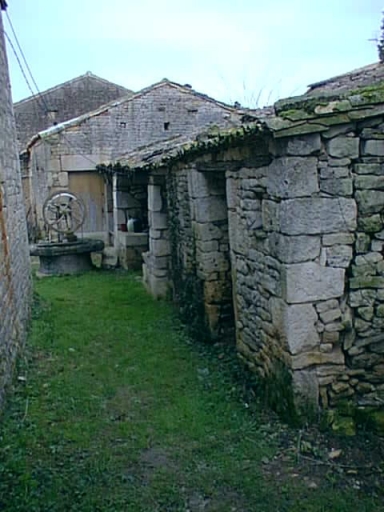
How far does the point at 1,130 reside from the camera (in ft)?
21.4

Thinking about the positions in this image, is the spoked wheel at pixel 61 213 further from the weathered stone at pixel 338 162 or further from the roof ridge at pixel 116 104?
the weathered stone at pixel 338 162

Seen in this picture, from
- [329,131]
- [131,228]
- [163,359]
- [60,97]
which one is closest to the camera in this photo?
[329,131]

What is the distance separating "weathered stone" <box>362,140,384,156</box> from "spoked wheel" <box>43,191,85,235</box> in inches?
355

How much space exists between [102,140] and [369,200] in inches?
433

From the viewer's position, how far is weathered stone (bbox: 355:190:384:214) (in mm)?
4297

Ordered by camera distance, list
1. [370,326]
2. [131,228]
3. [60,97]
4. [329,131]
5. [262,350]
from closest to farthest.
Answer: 1. [329,131]
2. [370,326]
3. [262,350]
4. [131,228]
5. [60,97]

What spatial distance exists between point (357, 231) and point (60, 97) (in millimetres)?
16742

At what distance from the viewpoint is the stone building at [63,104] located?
62.6 ft

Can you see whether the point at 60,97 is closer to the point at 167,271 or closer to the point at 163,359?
the point at 167,271

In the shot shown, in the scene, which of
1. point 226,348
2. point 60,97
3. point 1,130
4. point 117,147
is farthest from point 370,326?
point 60,97

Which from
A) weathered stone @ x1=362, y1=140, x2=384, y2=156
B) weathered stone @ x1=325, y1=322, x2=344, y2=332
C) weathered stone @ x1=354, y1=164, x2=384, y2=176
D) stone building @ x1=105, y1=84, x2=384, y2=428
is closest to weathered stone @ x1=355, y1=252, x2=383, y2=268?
stone building @ x1=105, y1=84, x2=384, y2=428

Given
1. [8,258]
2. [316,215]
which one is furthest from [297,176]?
[8,258]

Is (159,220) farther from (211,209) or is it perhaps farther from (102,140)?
(102,140)

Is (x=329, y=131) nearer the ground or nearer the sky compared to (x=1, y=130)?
nearer the ground
